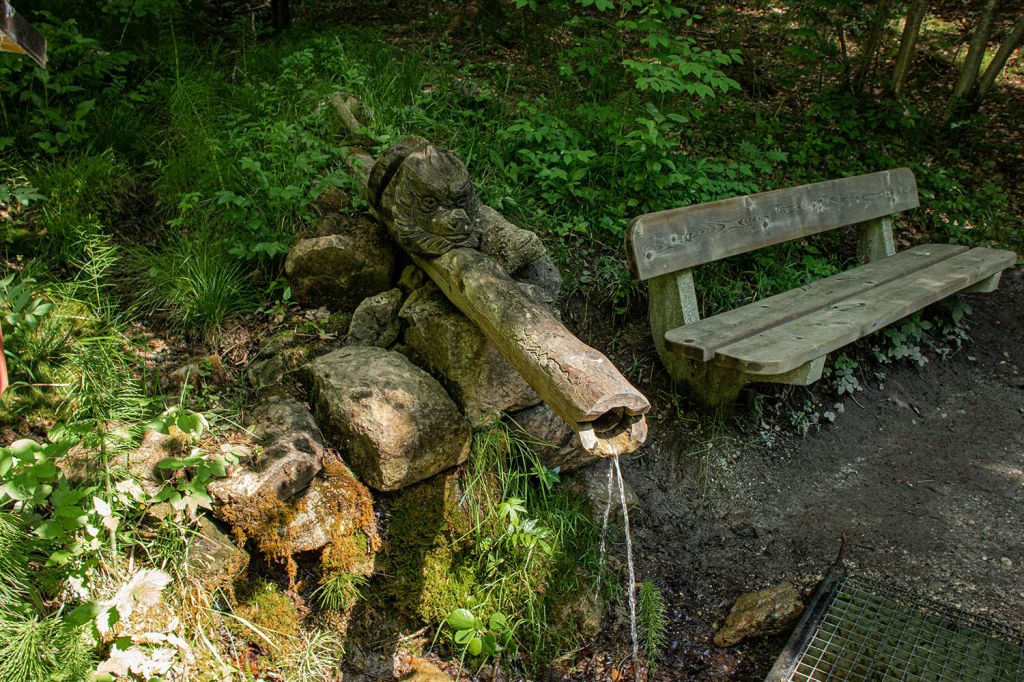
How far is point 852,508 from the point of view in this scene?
11.7 feet

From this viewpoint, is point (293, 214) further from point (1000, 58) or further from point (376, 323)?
point (1000, 58)

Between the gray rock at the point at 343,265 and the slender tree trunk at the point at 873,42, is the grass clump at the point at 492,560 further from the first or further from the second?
the slender tree trunk at the point at 873,42

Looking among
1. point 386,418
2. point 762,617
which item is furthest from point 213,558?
point 762,617

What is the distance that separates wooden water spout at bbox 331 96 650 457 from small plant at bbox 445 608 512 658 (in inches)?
31.7

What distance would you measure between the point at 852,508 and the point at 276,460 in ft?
9.17

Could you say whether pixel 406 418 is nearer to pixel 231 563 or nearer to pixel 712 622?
pixel 231 563

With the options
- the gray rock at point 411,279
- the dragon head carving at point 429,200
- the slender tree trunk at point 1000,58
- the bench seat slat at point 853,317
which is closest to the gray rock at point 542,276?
the dragon head carving at point 429,200

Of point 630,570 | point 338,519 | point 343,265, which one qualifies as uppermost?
point 343,265

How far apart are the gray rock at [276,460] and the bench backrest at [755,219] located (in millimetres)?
1706

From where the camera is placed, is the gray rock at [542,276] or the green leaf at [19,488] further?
the gray rock at [542,276]

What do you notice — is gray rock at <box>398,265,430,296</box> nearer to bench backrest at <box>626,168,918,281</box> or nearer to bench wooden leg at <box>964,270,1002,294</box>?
bench backrest at <box>626,168,918,281</box>

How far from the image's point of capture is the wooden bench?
11.0 feet

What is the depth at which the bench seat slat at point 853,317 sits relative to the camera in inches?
126

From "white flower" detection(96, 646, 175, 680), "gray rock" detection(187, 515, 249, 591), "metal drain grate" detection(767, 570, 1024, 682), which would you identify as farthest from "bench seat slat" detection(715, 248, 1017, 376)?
"white flower" detection(96, 646, 175, 680)
